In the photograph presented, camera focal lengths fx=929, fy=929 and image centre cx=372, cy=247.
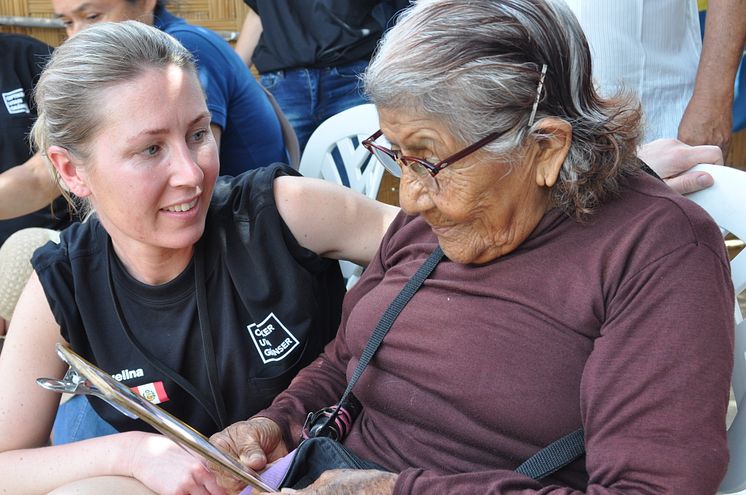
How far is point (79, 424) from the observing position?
2.28 meters

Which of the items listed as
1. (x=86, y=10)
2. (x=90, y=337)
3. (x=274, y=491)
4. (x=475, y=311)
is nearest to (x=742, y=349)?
(x=475, y=311)

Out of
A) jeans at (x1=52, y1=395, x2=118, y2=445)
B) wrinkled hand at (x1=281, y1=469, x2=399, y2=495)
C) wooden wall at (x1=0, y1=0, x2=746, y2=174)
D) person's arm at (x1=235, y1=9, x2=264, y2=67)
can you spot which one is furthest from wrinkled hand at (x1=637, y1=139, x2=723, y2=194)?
wooden wall at (x1=0, y1=0, x2=746, y2=174)

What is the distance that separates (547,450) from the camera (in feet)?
5.01

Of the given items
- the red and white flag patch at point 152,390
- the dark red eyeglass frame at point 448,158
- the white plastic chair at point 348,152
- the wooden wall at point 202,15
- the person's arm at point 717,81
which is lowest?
the wooden wall at point 202,15

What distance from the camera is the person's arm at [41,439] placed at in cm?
188

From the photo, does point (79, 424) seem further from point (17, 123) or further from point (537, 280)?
point (17, 123)

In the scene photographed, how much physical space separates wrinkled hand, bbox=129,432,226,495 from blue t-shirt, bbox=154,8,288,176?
1287 mm

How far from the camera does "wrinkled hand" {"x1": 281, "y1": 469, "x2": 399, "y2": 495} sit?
5.10 ft

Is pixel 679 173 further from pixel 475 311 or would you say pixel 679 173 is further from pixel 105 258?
pixel 105 258

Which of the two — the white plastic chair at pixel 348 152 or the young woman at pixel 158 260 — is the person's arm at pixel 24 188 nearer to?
the white plastic chair at pixel 348 152

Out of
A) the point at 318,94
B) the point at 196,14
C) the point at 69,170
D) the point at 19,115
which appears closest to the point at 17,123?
the point at 19,115

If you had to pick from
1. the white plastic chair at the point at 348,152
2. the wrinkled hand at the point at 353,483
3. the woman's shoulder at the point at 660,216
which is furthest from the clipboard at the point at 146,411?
the white plastic chair at the point at 348,152

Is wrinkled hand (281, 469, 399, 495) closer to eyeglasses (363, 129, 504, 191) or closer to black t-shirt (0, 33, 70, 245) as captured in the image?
eyeglasses (363, 129, 504, 191)

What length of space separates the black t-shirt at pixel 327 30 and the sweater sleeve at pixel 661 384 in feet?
8.21
